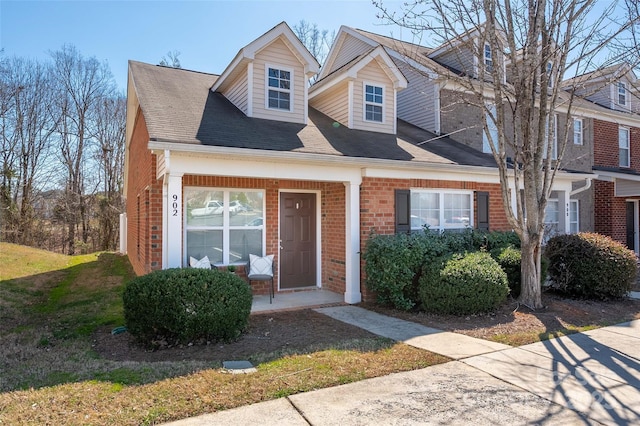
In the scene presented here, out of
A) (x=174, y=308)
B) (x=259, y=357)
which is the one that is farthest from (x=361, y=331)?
(x=174, y=308)

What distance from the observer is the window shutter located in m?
8.52

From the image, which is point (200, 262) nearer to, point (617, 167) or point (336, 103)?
point (336, 103)

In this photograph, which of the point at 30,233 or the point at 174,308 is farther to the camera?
the point at 30,233

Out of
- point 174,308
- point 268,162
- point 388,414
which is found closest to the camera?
point 388,414

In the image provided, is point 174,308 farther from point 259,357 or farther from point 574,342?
point 574,342

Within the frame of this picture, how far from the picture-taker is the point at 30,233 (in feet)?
71.1

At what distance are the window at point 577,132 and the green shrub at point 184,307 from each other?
14.2 metres

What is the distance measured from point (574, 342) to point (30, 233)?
24.4 metres

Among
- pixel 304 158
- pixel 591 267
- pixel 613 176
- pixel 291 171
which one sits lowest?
pixel 591 267

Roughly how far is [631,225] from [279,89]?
14.7 meters

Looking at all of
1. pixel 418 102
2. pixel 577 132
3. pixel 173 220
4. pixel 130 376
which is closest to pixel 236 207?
pixel 173 220

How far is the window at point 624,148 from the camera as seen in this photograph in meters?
16.5

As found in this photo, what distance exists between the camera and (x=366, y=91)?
10750mm

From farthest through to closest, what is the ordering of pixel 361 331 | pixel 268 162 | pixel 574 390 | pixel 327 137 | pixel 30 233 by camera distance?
pixel 30 233, pixel 327 137, pixel 268 162, pixel 361 331, pixel 574 390
